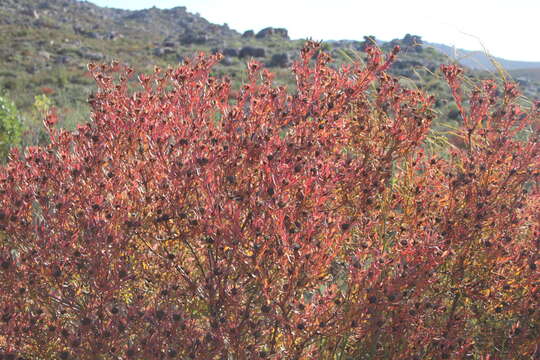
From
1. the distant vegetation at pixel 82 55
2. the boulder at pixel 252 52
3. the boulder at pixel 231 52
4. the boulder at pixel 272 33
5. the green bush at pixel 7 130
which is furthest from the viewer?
the boulder at pixel 272 33

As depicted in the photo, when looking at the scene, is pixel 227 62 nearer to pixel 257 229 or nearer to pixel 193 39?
pixel 193 39

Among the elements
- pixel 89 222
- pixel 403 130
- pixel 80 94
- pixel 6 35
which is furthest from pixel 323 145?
pixel 6 35

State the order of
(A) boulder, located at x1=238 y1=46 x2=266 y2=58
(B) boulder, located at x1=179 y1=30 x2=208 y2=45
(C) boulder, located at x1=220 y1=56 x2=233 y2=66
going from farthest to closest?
1. (B) boulder, located at x1=179 y1=30 x2=208 y2=45
2. (A) boulder, located at x1=238 y1=46 x2=266 y2=58
3. (C) boulder, located at x1=220 y1=56 x2=233 y2=66

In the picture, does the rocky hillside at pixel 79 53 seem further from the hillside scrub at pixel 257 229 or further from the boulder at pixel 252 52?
the hillside scrub at pixel 257 229

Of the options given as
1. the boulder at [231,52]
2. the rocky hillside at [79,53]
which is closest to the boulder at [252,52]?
the rocky hillside at [79,53]

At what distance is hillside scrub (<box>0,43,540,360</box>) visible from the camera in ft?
7.27

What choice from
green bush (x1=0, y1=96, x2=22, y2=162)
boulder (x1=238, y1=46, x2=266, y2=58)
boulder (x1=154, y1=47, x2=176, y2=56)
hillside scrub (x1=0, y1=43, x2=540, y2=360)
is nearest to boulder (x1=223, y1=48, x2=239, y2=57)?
boulder (x1=238, y1=46, x2=266, y2=58)

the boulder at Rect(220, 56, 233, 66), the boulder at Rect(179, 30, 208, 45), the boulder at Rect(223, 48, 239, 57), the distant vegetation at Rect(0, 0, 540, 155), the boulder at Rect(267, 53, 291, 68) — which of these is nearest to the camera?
the distant vegetation at Rect(0, 0, 540, 155)

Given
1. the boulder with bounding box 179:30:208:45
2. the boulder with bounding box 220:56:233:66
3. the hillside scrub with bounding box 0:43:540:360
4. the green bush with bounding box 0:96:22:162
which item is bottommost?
the green bush with bounding box 0:96:22:162

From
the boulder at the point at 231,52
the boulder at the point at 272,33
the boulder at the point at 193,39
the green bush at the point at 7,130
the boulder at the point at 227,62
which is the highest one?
the boulder at the point at 272,33

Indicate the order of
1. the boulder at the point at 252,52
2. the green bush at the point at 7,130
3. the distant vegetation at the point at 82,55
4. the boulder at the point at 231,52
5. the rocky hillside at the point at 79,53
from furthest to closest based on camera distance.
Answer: the boulder at the point at 231,52
the boulder at the point at 252,52
the rocky hillside at the point at 79,53
the distant vegetation at the point at 82,55
the green bush at the point at 7,130

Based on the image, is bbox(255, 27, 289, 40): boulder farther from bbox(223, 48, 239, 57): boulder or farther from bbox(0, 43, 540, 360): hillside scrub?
bbox(0, 43, 540, 360): hillside scrub

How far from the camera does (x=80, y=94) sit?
26750 mm

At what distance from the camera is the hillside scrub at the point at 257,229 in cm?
222
